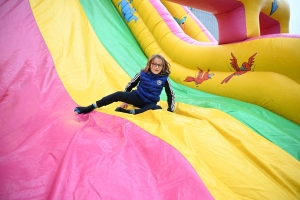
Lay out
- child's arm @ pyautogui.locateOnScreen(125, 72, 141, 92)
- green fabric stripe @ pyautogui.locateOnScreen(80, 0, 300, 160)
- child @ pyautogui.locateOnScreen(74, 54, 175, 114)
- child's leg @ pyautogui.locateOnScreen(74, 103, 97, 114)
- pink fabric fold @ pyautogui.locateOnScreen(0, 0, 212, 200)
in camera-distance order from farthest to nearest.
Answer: child's arm @ pyautogui.locateOnScreen(125, 72, 141, 92) → child @ pyautogui.locateOnScreen(74, 54, 175, 114) → child's leg @ pyautogui.locateOnScreen(74, 103, 97, 114) → green fabric stripe @ pyautogui.locateOnScreen(80, 0, 300, 160) → pink fabric fold @ pyautogui.locateOnScreen(0, 0, 212, 200)

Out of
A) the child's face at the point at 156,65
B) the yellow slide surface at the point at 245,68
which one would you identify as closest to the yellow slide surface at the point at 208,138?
the yellow slide surface at the point at 245,68

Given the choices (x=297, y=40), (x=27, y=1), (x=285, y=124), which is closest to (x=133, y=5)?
(x=27, y=1)

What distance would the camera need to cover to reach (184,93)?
5.86ft

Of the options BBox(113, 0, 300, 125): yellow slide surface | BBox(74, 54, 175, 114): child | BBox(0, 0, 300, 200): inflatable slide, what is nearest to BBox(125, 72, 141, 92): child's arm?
BBox(74, 54, 175, 114): child

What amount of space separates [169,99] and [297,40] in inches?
33.5

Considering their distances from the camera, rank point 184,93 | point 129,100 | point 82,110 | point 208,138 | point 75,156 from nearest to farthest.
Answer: point 75,156, point 208,138, point 82,110, point 129,100, point 184,93

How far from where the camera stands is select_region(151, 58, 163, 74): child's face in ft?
4.33

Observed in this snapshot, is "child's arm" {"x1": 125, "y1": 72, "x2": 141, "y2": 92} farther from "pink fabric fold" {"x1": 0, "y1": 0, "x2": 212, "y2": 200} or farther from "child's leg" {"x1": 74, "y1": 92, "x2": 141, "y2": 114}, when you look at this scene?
"pink fabric fold" {"x1": 0, "y1": 0, "x2": 212, "y2": 200}

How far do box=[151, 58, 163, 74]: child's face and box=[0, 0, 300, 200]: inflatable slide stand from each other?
283 millimetres

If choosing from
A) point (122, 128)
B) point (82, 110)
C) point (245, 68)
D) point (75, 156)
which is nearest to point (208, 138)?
point (122, 128)

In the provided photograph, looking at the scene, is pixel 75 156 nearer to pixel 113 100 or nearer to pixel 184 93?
pixel 113 100

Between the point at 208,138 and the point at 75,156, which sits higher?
the point at 75,156

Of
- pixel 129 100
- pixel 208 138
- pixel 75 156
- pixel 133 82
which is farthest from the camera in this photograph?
pixel 133 82

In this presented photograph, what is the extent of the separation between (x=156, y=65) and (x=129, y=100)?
290 millimetres
